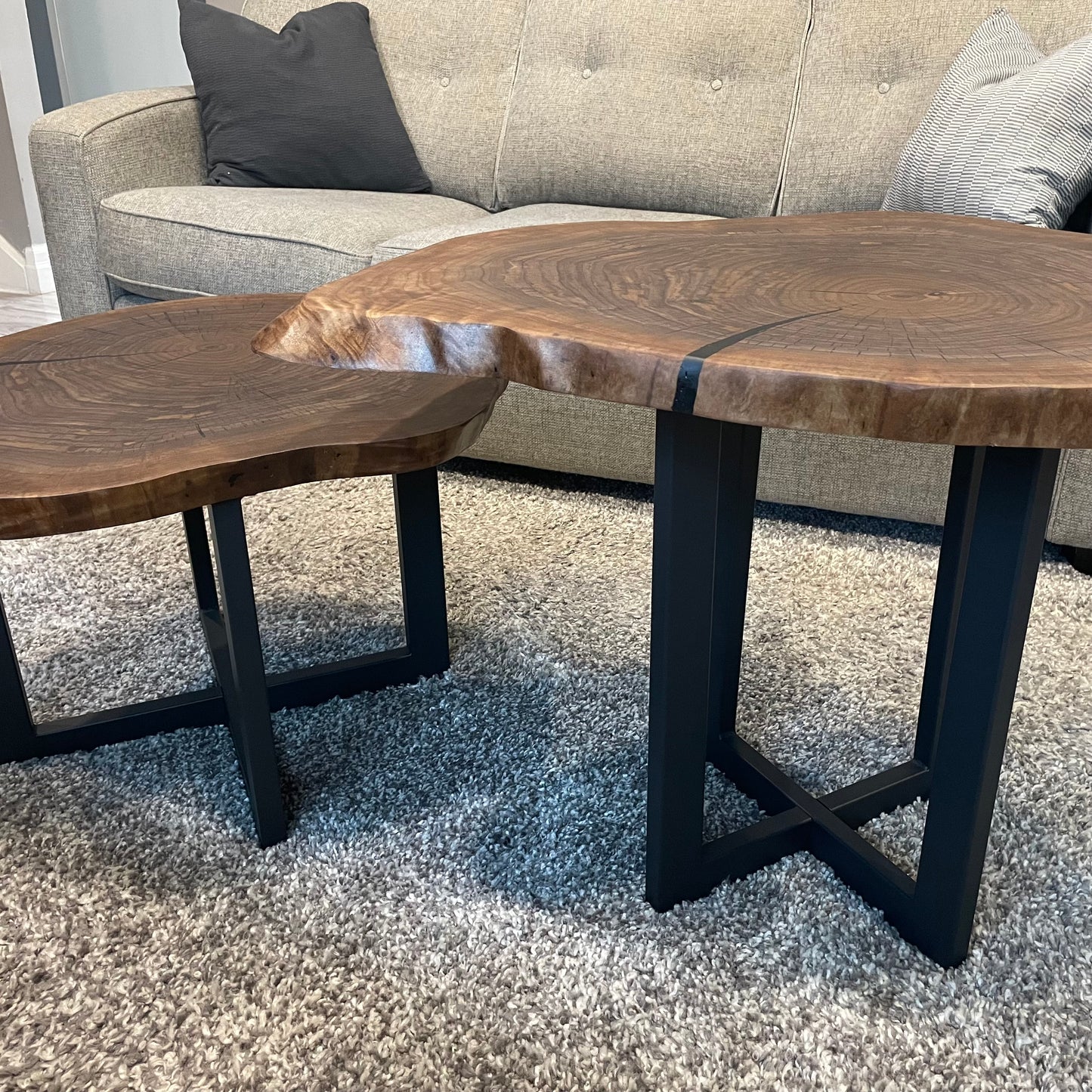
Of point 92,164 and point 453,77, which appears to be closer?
point 92,164

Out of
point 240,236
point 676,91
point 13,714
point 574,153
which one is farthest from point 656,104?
point 13,714

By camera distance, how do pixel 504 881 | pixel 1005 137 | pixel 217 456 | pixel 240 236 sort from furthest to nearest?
pixel 240 236
pixel 1005 137
pixel 504 881
pixel 217 456

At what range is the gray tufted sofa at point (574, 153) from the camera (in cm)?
192

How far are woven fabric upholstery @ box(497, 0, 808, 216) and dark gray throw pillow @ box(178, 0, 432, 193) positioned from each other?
0.32m

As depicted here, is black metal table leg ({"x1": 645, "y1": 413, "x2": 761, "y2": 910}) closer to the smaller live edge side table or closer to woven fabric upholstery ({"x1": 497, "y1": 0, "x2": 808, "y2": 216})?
the smaller live edge side table

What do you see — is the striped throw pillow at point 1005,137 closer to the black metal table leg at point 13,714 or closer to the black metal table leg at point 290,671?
the black metal table leg at point 290,671

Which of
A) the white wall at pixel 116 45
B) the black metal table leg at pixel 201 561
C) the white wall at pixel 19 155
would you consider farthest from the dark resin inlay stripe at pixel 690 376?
the white wall at pixel 116 45

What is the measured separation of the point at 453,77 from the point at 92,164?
2.76 feet

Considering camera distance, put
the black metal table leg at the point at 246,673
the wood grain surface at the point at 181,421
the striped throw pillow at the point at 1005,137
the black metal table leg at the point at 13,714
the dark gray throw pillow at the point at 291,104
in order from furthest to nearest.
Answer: the dark gray throw pillow at the point at 291,104
the striped throw pillow at the point at 1005,137
the black metal table leg at the point at 13,714
the black metal table leg at the point at 246,673
the wood grain surface at the point at 181,421

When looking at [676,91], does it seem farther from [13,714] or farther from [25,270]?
[25,270]

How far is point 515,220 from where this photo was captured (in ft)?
6.84

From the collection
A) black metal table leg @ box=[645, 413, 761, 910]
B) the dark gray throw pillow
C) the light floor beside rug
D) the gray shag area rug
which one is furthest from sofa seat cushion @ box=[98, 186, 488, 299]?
the light floor beside rug

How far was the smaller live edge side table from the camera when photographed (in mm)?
943

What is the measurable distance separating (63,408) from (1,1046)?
59 cm
